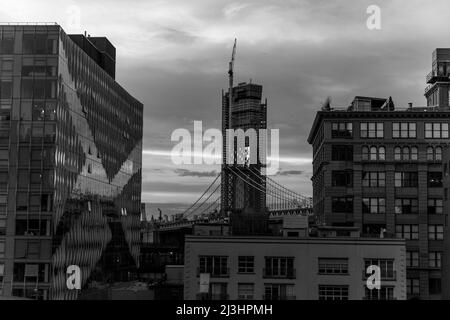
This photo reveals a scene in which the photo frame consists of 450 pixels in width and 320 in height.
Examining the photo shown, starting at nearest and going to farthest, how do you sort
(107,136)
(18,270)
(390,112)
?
(18,270) < (390,112) < (107,136)

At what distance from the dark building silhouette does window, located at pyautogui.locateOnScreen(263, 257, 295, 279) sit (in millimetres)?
29313

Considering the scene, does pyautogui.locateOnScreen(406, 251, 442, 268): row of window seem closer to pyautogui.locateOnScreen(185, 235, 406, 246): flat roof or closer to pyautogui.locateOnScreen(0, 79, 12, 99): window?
pyautogui.locateOnScreen(185, 235, 406, 246): flat roof

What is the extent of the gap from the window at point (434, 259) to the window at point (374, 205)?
24.9ft

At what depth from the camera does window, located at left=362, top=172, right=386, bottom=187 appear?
8119 cm

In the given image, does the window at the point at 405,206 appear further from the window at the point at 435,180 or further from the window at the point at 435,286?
the window at the point at 435,286

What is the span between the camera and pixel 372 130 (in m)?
81.8

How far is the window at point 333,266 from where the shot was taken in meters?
50.2

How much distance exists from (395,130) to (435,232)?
1347cm

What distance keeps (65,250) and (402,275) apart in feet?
128

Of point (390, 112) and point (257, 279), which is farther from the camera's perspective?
point (390, 112)

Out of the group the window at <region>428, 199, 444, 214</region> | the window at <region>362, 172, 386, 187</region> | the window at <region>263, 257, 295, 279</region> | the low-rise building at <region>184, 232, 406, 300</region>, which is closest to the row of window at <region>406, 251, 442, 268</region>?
the window at <region>428, 199, 444, 214</region>
